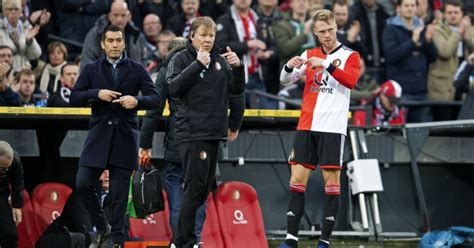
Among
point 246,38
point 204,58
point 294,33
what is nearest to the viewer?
point 204,58

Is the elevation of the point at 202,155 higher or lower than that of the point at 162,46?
lower

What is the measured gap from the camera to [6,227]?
489 inches

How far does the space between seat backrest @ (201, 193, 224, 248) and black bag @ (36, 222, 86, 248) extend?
165cm

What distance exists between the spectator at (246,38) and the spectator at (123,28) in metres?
1.27

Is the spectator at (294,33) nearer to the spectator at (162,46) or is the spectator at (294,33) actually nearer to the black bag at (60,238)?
the spectator at (162,46)

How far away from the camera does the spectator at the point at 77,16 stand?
17.0 metres

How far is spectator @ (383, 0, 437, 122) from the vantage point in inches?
704

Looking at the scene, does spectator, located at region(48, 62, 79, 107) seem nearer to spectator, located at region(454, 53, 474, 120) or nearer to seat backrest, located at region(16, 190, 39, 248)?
seat backrest, located at region(16, 190, 39, 248)

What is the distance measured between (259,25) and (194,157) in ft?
21.0

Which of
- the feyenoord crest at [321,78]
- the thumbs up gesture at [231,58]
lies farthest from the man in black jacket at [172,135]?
the feyenoord crest at [321,78]

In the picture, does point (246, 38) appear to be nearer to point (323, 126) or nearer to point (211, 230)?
point (211, 230)

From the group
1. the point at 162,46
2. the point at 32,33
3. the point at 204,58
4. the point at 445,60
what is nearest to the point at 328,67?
the point at 204,58

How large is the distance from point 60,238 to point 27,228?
85 centimetres

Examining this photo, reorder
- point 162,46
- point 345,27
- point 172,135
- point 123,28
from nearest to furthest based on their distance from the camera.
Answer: point 172,135, point 123,28, point 162,46, point 345,27
